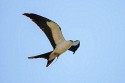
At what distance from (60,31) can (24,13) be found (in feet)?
7.09

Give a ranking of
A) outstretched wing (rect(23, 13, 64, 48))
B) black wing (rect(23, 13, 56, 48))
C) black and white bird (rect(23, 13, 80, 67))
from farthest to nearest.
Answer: black and white bird (rect(23, 13, 80, 67))
outstretched wing (rect(23, 13, 64, 48))
black wing (rect(23, 13, 56, 48))

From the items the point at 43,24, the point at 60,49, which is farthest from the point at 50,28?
the point at 60,49

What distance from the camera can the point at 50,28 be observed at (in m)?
23.7

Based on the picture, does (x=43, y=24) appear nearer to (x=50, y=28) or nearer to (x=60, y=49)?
(x=50, y=28)

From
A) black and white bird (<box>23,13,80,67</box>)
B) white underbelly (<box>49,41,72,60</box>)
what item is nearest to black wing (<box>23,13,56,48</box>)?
black and white bird (<box>23,13,80,67</box>)

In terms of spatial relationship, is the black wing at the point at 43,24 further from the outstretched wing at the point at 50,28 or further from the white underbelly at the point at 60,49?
the white underbelly at the point at 60,49

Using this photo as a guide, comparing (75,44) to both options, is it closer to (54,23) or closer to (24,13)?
(54,23)

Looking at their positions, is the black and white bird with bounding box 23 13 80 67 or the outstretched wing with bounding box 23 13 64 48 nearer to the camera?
the outstretched wing with bounding box 23 13 64 48

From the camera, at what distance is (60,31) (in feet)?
78.4

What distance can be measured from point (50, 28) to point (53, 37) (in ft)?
1.51

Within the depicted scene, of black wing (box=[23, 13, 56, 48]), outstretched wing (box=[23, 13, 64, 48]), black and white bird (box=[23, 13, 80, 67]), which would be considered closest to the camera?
black wing (box=[23, 13, 56, 48])

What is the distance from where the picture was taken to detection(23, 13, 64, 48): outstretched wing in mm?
23022

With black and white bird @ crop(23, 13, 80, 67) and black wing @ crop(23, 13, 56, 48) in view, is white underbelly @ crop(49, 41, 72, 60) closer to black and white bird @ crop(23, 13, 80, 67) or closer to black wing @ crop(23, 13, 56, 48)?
black and white bird @ crop(23, 13, 80, 67)

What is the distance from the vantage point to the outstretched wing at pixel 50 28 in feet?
75.5
